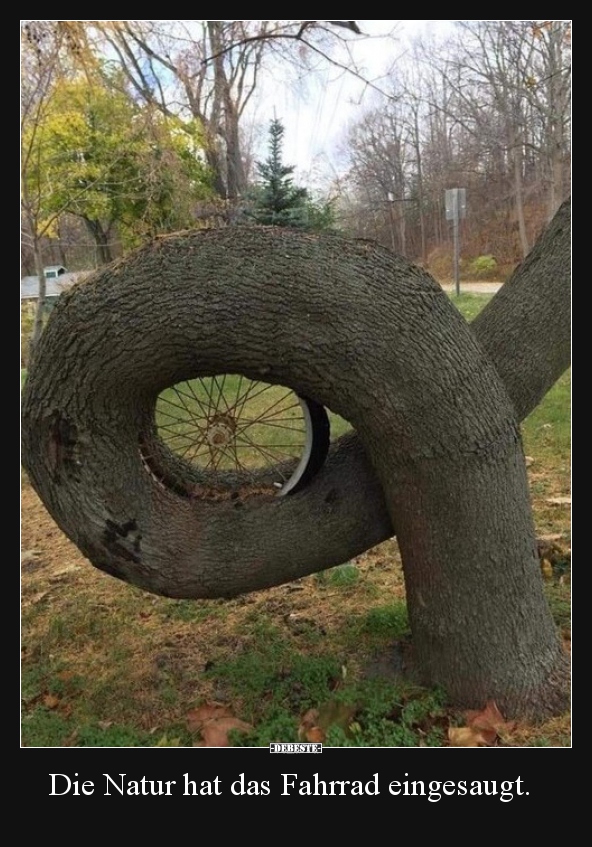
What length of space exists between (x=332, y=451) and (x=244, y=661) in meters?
1.13

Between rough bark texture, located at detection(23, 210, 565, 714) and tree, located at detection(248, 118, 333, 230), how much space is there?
5.77 meters

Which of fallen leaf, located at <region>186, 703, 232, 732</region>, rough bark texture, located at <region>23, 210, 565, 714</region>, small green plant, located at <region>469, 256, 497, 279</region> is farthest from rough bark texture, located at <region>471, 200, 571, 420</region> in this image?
small green plant, located at <region>469, 256, 497, 279</region>

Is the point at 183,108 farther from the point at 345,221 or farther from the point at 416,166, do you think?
the point at 416,166

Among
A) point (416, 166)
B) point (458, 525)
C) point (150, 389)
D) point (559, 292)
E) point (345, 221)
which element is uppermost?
point (416, 166)

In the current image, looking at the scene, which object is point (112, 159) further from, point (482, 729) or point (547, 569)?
point (482, 729)

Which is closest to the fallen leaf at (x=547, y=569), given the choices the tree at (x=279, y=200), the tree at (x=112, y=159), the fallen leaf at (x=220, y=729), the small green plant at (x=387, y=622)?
the small green plant at (x=387, y=622)

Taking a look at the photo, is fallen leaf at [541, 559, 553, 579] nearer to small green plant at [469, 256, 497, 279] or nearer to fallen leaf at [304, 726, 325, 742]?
fallen leaf at [304, 726, 325, 742]

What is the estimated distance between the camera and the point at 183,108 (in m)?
7.99

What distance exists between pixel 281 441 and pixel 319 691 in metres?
2.95

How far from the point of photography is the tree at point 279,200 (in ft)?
24.2

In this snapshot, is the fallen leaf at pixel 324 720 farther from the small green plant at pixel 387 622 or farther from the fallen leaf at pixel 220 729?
the small green plant at pixel 387 622

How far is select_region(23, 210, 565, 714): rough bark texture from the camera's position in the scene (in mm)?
1904
